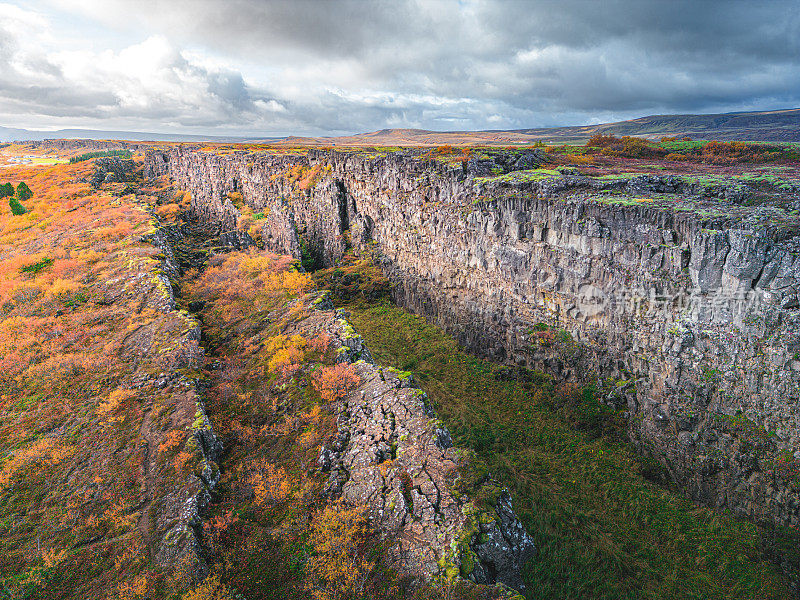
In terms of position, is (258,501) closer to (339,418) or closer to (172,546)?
(172,546)

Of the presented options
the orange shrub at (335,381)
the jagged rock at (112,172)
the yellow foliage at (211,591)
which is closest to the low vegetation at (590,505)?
the orange shrub at (335,381)

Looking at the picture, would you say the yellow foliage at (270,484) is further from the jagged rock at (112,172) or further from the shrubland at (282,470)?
the jagged rock at (112,172)

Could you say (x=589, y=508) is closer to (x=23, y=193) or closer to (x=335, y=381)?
(x=335, y=381)

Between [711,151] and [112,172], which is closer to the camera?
[711,151]

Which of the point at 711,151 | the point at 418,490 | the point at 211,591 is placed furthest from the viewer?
the point at 711,151

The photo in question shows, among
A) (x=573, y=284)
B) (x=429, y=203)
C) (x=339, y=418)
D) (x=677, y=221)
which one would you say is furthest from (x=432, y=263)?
(x=339, y=418)

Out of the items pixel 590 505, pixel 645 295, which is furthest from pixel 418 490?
pixel 645 295

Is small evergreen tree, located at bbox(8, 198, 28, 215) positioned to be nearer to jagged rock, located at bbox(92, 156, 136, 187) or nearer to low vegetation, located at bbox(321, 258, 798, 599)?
jagged rock, located at bbox(92, 156, 136, 187)

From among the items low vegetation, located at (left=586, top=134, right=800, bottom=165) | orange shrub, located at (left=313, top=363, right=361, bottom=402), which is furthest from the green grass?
low vegetation, located at (left=586, top=134, right=800, bottom=165)
